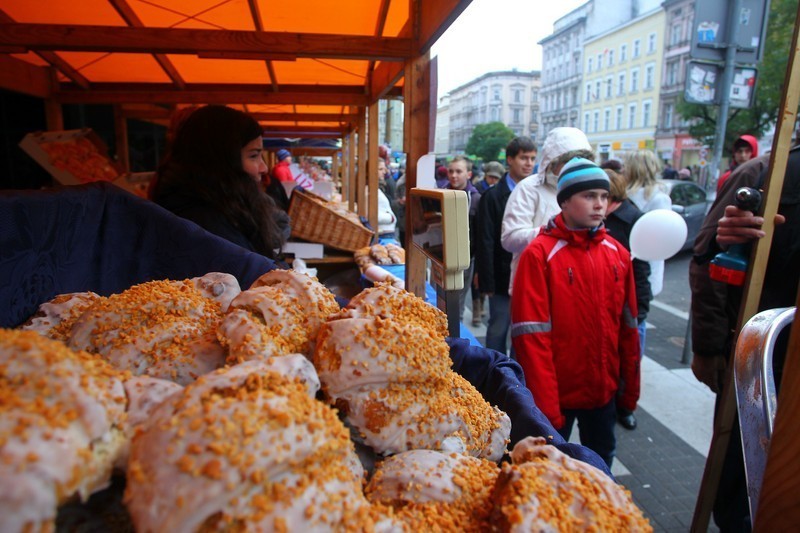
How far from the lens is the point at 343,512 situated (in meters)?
0.78

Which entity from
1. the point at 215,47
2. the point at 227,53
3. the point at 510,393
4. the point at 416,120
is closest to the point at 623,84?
the point at 416,120

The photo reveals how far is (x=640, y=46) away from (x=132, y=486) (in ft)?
167

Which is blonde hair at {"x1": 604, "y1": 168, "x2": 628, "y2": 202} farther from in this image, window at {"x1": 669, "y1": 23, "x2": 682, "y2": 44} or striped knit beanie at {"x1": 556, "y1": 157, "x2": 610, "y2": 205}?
window at {"x1": 669, "y1": 23, "x2": 682, "y2": 44}

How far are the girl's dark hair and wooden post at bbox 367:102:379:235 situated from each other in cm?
290

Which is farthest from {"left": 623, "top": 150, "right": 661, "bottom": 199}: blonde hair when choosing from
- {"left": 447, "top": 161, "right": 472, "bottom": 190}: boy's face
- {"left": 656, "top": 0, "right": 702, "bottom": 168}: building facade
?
{"left": 656, "top": 0, "right": 702, "bottom": 168}: building facade

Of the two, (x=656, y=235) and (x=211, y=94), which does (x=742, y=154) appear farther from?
(x=211, y=94)

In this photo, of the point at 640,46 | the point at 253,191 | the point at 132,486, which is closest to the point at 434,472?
the point at 132,486

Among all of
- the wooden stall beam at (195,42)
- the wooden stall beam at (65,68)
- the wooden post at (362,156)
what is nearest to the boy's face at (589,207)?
the wooden stall beam at (195,42)

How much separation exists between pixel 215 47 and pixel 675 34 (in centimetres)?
4572

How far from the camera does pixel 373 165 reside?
6332 mm

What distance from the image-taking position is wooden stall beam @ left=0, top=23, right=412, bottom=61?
280cm

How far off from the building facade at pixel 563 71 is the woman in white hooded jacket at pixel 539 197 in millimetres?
53238

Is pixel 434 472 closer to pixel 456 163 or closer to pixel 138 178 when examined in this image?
pixel 138 178

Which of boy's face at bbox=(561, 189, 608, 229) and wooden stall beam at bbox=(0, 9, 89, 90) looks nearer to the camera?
boy's face at bbox=(561, 189, 608, 229)
